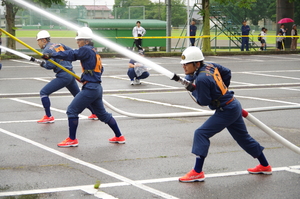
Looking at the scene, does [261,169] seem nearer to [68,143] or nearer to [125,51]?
[125,51]

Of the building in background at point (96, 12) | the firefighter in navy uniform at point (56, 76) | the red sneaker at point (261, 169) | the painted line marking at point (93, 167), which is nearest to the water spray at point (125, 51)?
the red sneaker at point (261, 169)

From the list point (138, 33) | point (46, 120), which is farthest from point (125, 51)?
point (138, 33)

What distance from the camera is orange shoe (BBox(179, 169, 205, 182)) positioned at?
6129 mm

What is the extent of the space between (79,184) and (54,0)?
20.1 meters

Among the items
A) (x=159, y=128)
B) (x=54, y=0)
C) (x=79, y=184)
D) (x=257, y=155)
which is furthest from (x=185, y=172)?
(x=54, y=0)

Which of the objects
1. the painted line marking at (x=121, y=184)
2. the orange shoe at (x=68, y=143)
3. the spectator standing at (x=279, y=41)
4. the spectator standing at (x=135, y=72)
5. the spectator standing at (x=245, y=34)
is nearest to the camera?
the painted line marking at (x=121, y=184)

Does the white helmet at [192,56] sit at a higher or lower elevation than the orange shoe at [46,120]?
higher

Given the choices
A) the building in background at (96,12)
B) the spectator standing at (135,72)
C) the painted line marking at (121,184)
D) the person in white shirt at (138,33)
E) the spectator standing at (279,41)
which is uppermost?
the building in background at (96,12)

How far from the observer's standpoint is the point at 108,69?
20016mm

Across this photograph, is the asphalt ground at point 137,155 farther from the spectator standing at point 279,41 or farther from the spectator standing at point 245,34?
the spectator standing at point 279,41

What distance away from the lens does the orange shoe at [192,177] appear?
6.13 metres

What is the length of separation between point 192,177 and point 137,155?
152 centimetres

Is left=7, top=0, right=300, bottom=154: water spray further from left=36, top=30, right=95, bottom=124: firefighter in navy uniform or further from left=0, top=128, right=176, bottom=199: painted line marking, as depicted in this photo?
left=36, top=30, right=95, bottom=124: firefighter in navy uniform

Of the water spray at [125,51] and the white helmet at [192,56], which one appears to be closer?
the water spray at [125,51]
